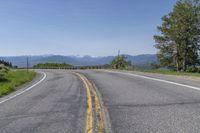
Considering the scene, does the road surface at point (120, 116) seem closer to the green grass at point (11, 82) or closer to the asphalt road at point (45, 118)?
the asphalt road at point (45, 118)

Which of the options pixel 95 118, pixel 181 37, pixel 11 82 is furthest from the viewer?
pixel 181 37

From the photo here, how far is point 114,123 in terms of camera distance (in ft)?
23.1

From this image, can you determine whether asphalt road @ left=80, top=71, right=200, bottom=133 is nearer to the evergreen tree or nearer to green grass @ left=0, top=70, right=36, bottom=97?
green grass @ left=0, top=70, right=36, bottom=97

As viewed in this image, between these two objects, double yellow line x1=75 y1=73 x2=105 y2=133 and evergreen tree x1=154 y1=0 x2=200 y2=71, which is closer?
double yellow line x1=75 y1=73 x2=105 y2=133

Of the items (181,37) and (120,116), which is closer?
(120,116)

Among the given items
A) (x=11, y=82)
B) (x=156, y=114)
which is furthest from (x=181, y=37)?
(x=156, y=114)

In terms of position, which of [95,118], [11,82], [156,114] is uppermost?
[156,114]

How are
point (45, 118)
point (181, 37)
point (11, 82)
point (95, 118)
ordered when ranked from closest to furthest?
point (95, 118), point (45, 118), point (11, 82), point (181, 37)

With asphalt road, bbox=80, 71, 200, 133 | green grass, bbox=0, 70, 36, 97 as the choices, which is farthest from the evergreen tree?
asphalt road, bbox=80, 71, 200, 133

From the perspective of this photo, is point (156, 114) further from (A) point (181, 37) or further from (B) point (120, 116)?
(A) point (181, 37)

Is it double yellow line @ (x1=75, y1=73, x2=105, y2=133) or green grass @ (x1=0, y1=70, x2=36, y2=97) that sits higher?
→ double yellow line @ (x1=75, y1=73, x2=105, y2=133)

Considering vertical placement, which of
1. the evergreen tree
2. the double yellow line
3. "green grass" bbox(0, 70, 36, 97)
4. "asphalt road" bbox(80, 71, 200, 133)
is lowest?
"green grass" bbox(0, 70, 36, 97)

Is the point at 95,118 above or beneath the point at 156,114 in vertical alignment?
beneath

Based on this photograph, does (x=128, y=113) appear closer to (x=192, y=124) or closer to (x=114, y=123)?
(x=114, y=123)
